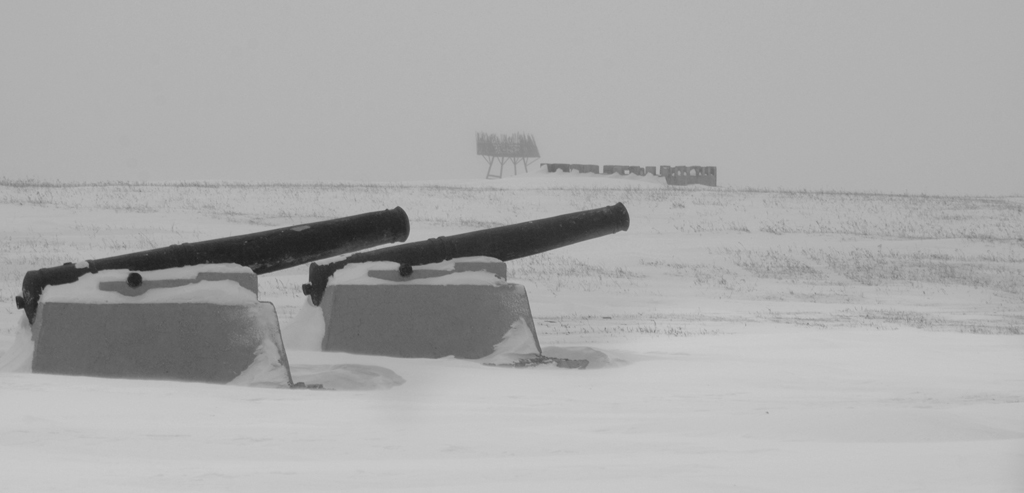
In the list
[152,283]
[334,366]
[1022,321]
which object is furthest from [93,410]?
[1022,321]

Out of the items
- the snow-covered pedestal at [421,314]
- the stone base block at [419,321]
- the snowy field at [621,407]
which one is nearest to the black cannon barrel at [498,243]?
the snow-covered pedestal at [421,314]

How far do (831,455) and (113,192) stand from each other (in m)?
32.8

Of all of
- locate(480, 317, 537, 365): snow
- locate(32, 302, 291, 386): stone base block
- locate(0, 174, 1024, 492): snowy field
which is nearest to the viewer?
locate(0, 174, 1024, 492): snowy field

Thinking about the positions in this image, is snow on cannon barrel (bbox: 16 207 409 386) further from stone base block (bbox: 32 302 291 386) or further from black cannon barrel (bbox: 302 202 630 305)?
black cannon barrel (bbox: 302 202 630 305)

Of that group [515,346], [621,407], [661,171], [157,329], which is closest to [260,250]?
[157,329]

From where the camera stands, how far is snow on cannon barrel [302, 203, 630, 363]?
9.50 metres

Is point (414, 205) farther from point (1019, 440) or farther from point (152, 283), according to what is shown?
point (1019, 440)

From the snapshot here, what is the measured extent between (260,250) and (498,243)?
221 centimetres

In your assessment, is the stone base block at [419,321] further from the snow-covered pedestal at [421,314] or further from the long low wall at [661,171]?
the long low wall at [661,171]

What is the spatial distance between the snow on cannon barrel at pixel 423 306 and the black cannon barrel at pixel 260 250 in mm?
286

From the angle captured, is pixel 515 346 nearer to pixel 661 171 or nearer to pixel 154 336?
pixel 154 336

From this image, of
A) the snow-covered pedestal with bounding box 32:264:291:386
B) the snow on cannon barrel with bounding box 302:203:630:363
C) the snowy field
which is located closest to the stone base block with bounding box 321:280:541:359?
the snow on cannon barrel with bounding box 302:203:630:363

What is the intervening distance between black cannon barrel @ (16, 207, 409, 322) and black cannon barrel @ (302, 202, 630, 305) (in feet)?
0.64

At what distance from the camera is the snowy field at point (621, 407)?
4.29 m
